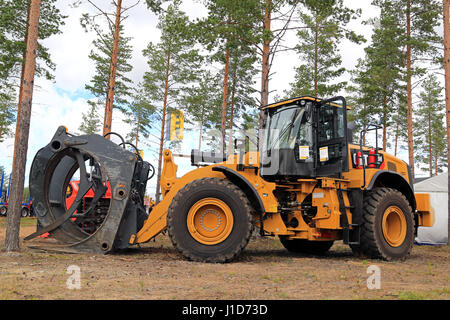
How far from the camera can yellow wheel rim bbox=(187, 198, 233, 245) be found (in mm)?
6570

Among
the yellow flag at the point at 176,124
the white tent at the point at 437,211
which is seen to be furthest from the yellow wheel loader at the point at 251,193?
the yellow flag at the point at 176,124

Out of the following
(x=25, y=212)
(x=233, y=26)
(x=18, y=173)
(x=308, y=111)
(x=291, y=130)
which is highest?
(x=233, y=26)

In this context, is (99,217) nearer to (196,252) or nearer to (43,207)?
(43,207)

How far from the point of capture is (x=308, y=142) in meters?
7.48

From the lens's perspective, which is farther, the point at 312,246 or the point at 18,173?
the point at 312,246

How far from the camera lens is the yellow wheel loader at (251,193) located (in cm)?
666

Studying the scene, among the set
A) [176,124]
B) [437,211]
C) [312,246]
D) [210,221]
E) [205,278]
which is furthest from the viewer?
Result: [176,124]

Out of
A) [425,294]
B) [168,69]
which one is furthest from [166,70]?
[425,294]

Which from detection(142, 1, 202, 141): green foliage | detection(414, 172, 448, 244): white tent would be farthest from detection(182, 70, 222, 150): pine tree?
detection(414, 172, 448, 244): white tent

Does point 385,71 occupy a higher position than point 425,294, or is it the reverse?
point 385,71

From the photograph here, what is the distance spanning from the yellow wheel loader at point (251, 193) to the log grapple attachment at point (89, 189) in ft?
0.06

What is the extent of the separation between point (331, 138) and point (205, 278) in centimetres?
397

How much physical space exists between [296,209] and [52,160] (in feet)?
16.7

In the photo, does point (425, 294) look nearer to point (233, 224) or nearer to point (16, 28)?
point (233, 224)
